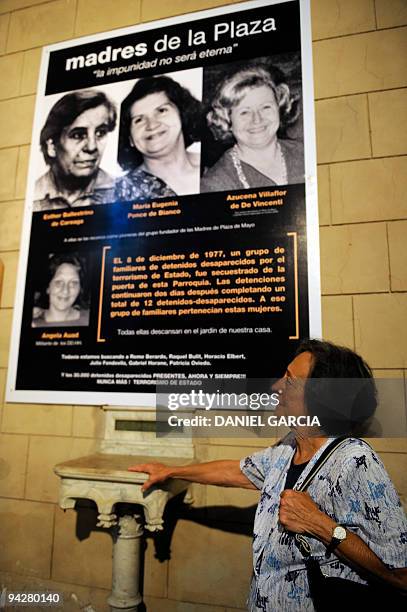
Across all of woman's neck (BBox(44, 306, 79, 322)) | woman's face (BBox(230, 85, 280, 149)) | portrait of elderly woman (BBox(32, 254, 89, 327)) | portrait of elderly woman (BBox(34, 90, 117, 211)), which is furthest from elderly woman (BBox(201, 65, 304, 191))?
woman's neck (BBox(44, 306, 79, 322))

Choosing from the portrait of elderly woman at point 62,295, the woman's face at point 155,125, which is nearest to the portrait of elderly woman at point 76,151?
the woman's face at point 155,125

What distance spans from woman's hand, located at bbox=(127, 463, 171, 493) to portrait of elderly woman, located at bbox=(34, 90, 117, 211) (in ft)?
4.19

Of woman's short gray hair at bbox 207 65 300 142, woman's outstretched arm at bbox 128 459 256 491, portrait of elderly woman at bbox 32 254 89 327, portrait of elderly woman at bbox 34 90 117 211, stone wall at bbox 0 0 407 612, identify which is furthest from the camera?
portrait of elderly woman at bbox 34 90 117 211

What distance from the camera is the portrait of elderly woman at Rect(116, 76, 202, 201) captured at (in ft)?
6.97

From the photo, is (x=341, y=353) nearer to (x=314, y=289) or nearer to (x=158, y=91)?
(x=314, y=289)

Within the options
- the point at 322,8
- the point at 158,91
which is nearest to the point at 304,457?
the point at 158,91

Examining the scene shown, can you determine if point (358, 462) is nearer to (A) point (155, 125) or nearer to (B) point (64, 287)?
(B) point (64, 287)

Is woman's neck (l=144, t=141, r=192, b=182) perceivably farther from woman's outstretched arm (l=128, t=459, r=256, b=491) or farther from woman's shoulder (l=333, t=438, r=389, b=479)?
woman's shoulder (l=333, t=438, r=389, b=479)

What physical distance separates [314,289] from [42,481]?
152 cm

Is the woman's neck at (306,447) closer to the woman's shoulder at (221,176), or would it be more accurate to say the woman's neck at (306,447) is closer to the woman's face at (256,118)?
the woman's shoulder at (221,176)

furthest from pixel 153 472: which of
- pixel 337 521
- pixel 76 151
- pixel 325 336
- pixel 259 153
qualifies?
pixel 76 151

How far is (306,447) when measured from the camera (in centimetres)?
128

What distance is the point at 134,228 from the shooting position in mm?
2135

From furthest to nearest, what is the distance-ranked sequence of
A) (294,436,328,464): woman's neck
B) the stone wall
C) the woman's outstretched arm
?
the stone wall, the woman's outstretched arm, (294,436,328,464): woman's neck
